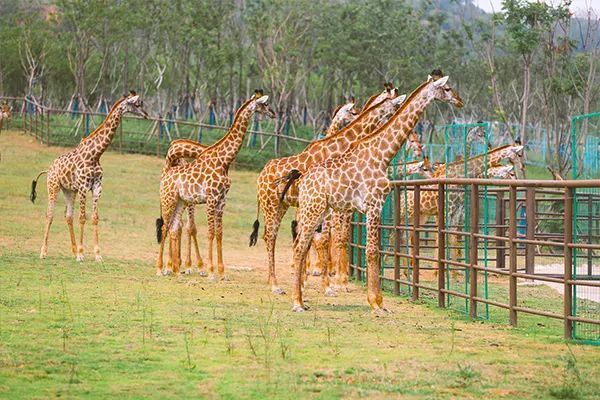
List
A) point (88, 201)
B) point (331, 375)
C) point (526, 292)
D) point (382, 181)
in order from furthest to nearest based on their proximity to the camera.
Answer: point (88, 201) < point (526, 292) < point (382, 181) < point (331, 375)

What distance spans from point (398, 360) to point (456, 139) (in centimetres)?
920

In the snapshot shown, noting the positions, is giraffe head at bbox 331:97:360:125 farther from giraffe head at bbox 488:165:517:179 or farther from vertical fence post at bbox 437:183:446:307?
vertical fence post at bbox 437:183:446:307

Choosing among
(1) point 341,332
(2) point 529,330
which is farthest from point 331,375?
(2) point 529,330

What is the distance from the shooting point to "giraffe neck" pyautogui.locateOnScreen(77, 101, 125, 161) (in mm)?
18203

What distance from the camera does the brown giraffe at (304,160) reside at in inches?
565

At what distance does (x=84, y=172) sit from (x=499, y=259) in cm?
643

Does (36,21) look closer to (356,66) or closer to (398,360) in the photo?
(356,66)

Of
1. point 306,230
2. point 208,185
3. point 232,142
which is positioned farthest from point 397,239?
point 232,142

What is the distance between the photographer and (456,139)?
1772 centimetres

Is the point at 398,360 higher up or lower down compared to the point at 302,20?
lower down

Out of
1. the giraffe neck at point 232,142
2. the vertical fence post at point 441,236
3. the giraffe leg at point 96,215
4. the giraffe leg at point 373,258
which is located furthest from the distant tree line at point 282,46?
the giraffe leg at point 373,258

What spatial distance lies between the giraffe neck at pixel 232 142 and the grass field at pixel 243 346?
5.67 ft

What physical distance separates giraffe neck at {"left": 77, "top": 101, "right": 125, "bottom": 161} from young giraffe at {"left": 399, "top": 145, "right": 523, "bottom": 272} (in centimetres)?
473

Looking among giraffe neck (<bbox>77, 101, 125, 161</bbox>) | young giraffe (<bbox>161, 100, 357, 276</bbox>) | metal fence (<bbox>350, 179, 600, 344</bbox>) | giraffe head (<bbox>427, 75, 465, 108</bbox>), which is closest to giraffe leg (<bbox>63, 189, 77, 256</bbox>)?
giraffe neck (<bbox>77, 101, 125, 161</bbox>)
